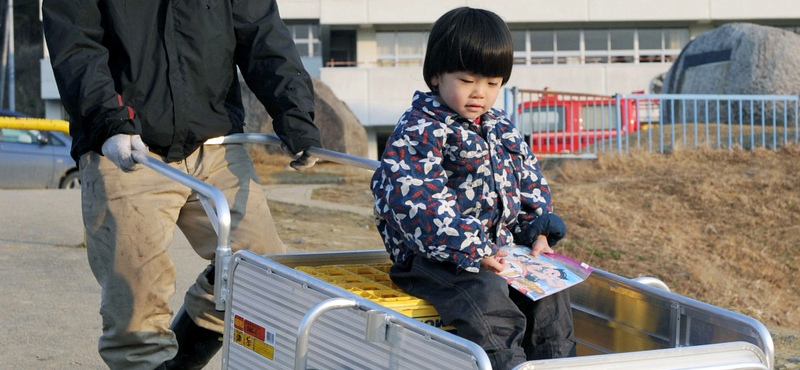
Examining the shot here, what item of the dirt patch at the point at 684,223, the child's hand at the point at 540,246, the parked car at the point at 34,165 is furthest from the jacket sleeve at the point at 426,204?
the parked car at the point at 34,165

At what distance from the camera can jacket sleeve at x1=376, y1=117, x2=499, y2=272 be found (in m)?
3.19

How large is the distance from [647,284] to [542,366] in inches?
43.5

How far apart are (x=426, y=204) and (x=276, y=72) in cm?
112

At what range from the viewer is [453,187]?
3424mm

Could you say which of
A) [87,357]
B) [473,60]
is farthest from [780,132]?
[473,60]

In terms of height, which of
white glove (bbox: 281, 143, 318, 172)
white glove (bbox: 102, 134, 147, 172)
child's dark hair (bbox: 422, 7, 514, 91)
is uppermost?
child's dark hair (bbox: 422, 7, 514, 91)

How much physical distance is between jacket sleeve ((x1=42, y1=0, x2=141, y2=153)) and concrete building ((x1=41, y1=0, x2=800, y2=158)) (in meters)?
32.6

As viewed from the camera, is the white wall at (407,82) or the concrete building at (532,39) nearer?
the white wall at (407,82)

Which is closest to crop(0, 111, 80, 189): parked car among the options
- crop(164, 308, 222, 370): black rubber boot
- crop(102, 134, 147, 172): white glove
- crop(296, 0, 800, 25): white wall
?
crop(164, 308, 222, 370): black rubber boot

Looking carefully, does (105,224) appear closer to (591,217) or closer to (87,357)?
(87,357)

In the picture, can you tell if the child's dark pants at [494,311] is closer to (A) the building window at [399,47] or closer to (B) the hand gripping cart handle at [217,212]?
(B) the hand gripping cart handle at [217,212]

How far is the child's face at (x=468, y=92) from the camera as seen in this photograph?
338cm

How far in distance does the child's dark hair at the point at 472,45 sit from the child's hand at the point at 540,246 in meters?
0.52

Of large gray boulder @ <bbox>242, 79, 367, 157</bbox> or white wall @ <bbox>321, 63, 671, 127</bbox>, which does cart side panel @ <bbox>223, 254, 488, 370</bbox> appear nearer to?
large gray boulder @ <bbox>242, 79, 367, 157</bbox>
